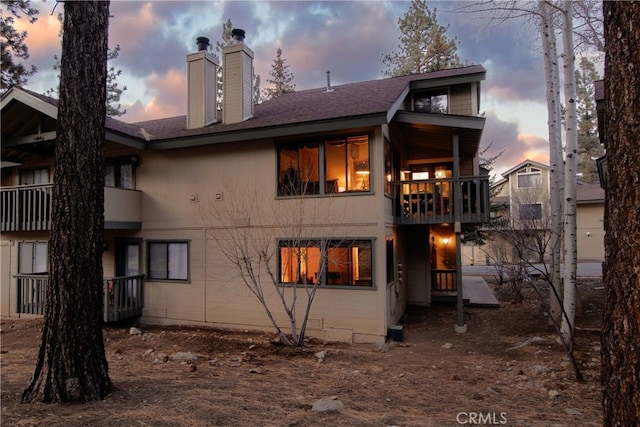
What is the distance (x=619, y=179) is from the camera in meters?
2.22

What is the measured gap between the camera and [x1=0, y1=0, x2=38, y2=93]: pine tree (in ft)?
42.3

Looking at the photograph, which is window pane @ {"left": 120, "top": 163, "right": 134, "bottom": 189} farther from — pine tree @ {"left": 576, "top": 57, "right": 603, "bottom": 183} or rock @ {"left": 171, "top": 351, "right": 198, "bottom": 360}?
pine tree @ {"left": 576, "top": 57, "right": 603, "bottom": 183}

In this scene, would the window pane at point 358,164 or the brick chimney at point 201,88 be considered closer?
the window pane at point 358,164

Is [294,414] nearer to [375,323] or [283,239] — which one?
[375,323]

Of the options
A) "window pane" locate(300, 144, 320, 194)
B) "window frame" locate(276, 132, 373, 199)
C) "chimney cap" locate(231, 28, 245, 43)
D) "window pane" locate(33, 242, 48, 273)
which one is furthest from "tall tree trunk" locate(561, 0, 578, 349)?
"window pane" locate(33, 242, 48, 273)

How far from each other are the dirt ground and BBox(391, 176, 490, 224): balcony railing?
9.13 ft

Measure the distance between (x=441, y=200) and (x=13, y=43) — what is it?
1570cm

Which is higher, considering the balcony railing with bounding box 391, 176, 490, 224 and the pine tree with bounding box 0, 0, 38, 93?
the pine tree with bounding box 0, 0, 38, 93

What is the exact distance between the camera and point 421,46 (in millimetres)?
25797

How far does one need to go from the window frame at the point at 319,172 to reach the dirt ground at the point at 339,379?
349cm

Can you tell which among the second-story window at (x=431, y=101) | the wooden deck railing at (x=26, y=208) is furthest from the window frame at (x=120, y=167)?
the second-story window at (x=431, y=101)

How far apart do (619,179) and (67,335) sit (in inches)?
216

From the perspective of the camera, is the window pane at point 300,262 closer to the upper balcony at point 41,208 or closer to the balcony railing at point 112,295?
the balcony railing at point 112,295

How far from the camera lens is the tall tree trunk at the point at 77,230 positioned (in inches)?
177
